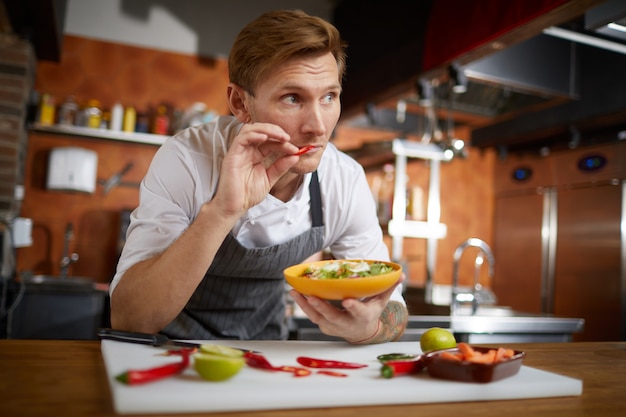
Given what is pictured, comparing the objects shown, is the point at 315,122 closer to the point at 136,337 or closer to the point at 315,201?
the point at 315,201

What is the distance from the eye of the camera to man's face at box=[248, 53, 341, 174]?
128 centimetres

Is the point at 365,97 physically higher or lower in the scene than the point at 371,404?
higher

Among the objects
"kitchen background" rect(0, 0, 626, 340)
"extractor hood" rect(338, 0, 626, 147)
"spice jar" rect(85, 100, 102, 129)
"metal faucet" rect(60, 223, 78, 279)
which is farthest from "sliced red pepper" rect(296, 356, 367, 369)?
"spice jar" rect(85, 100, 102, 129)

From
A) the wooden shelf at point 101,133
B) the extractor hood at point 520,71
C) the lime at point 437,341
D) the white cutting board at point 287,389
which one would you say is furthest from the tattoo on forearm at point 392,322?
the wooden shelf at point 101,133

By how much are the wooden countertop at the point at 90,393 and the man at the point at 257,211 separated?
0.24m

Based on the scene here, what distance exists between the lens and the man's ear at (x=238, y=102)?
142cm

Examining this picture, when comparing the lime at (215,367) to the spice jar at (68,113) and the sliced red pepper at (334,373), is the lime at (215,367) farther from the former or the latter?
the spice jar at (68,113)

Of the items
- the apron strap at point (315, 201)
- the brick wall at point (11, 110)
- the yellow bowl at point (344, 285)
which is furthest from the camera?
the brick wall at point (11, 110)

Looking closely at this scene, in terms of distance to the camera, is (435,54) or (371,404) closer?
(371,404)

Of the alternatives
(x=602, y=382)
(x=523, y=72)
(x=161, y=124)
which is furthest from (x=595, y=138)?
(x=602, y=382)

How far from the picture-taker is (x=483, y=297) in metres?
3.54

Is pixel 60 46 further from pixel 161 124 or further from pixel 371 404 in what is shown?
pixel 371 404

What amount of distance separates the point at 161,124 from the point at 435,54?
2.21m

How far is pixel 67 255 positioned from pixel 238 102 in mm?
3226
